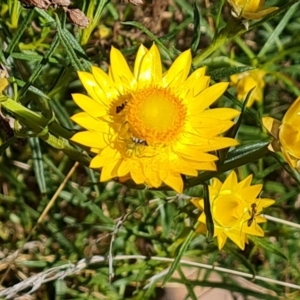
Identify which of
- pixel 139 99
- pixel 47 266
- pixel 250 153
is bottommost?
pixel 47 266

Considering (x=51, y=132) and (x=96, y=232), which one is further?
(x=96, y=232)

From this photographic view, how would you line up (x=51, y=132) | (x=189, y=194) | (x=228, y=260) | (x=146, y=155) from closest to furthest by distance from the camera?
(x=146, y=155)
(x=51, y=132)
(x=189, y=194)
(x=228, y=260)

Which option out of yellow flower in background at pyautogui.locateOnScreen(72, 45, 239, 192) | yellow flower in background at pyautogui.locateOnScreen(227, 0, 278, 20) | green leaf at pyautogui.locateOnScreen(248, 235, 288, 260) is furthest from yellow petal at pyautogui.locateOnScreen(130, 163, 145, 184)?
green leaf at pyautogui.locateOnScreen(248, 235, 288, 260)

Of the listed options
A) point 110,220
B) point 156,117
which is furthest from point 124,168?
point 110,220

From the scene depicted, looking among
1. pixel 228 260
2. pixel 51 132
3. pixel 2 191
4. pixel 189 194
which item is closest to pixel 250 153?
pixel 51 132

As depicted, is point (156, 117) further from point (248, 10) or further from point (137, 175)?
point (248, 10)

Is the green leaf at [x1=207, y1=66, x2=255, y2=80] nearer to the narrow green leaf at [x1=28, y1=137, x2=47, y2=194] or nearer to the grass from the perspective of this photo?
the grass

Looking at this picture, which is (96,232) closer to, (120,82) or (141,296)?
(141,296)
